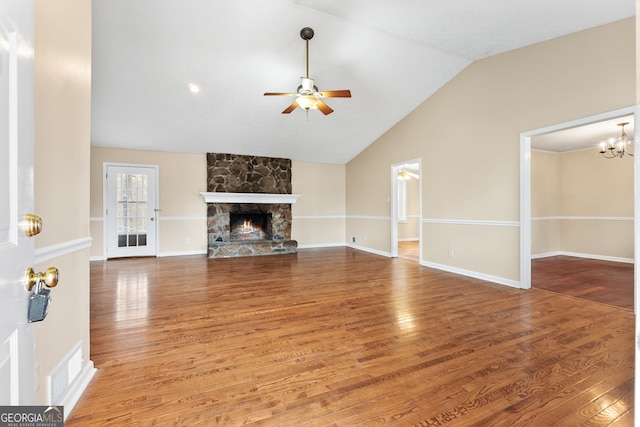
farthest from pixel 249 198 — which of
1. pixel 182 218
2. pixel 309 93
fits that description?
Result: pixel 309 93

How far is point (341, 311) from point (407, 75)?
3793 mm

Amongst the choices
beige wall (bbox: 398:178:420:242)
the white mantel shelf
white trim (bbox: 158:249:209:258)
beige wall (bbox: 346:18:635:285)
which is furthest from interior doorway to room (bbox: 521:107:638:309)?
white trim (bbox: 158:249:209:258)

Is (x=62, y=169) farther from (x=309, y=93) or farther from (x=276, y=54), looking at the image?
(x=276, y=54)

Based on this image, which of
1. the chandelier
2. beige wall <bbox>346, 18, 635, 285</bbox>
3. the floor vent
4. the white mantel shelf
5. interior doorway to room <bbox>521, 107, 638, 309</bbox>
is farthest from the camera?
the white mantel shelf

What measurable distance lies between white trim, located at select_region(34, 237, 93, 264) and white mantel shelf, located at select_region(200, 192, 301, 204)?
15.2 ft

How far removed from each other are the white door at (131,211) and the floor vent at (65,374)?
16.3 ft

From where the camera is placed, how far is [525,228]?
12.4 feet

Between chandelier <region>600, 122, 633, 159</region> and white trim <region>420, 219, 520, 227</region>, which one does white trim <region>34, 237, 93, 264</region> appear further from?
chandelier <region>600, 122, 633, 159</region>

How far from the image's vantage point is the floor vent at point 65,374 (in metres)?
1.40

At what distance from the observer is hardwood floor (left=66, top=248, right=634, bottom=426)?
1533 mm

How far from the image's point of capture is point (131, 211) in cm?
597

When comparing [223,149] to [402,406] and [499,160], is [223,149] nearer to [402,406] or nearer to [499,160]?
[499,160]

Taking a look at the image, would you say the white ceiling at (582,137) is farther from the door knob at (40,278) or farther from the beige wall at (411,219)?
the door knob at (40,278)

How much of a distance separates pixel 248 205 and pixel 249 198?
245 millimetres
